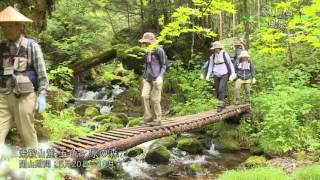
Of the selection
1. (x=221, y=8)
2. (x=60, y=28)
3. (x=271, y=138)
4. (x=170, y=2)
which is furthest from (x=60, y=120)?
(x=60, y=28)

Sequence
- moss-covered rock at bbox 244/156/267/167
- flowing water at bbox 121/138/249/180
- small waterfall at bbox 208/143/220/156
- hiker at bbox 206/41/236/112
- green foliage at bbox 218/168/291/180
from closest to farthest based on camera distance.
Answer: green foliage at bbox 218/168/291/180 < flowing water at bbox 121/138/249/180 < moss-covered rock at bbox 244/156/267/167 < hiker at bbox 206/41/236/112 < small waterfall at bbox 208/143/220/156

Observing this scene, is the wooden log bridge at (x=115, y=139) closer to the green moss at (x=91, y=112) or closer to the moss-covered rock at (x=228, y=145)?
the moss-covered rock at (x=228, y=145)

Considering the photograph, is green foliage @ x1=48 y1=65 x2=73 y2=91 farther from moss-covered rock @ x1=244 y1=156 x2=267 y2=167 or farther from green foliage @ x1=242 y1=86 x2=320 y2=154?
green foliage @ x1=242 y1=86 x2=320 y2=154

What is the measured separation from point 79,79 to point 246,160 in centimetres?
1250

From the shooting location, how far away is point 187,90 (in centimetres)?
1566

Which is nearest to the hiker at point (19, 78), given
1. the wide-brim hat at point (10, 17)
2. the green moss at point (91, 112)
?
the wide-brim hat at point (10, 17)

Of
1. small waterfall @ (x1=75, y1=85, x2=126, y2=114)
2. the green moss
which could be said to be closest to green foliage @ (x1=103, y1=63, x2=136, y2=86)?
small waterfall @ (x1=75, y1=85, x2=126, y2=114)

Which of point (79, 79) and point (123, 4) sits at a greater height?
point (123, 4)

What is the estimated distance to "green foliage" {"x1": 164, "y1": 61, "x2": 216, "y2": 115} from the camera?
1448cm

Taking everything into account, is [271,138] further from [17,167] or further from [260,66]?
[17,167]

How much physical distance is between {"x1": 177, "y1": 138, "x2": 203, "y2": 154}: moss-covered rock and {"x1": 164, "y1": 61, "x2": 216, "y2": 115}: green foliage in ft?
8.36

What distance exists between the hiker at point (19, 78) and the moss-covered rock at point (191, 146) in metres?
7.22

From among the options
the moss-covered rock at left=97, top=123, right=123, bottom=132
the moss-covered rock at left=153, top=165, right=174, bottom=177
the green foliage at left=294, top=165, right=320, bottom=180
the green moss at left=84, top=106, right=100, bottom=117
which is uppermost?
the green foliage at left=294, top=165, right=320, bottom=180

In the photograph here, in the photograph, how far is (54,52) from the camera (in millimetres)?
19891
